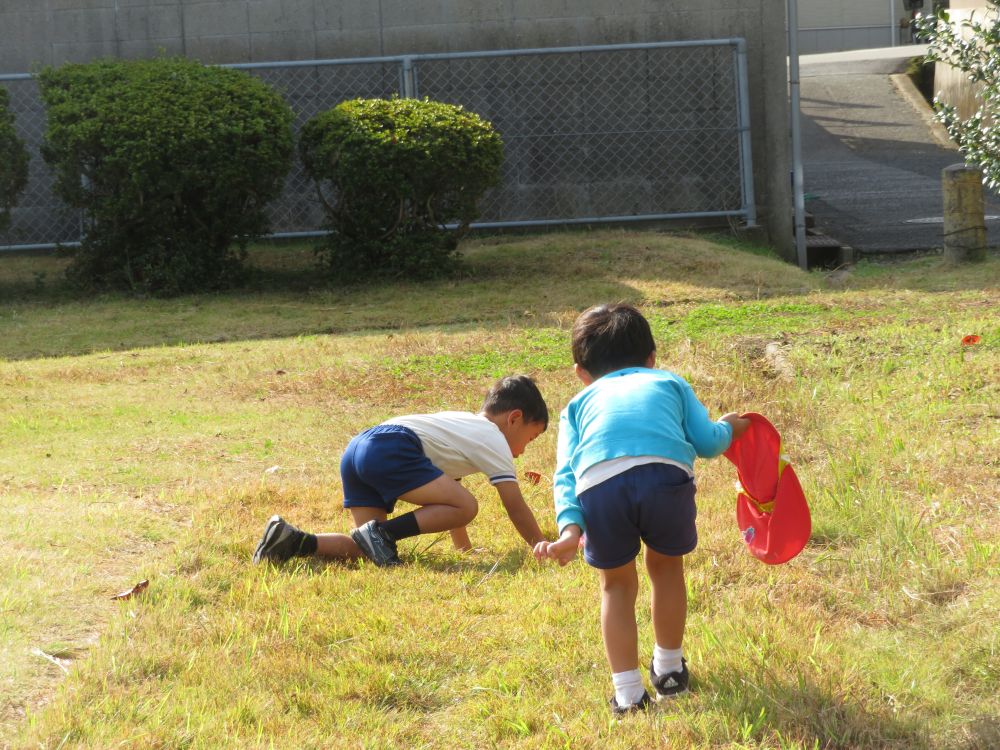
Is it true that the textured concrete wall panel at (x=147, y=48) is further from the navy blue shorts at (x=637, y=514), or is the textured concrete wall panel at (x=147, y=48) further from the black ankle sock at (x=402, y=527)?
the navy blue shorts at (x=637, y=514)

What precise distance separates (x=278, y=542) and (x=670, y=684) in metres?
1.62

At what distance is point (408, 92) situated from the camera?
12711 mm

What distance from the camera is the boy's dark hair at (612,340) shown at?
10.6 ft

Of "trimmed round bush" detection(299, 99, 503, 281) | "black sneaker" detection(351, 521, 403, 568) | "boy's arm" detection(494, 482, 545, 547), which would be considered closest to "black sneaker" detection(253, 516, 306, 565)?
"black sneaker" detection(351, 521, 403, 568)

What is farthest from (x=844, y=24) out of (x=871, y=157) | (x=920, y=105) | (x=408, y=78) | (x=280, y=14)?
(x=280, y=14)

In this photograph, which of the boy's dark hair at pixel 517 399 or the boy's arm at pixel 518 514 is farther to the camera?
the boy's dark hair at pixel 517 399

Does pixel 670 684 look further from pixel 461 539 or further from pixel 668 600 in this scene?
pixel 461 539

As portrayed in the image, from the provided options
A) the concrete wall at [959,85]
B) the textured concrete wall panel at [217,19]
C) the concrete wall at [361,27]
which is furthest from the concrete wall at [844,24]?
the textured concrete wall panel at [217,19]

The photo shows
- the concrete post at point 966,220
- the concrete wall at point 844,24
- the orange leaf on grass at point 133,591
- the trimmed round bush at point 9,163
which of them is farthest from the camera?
the concrete wall at point 844,24

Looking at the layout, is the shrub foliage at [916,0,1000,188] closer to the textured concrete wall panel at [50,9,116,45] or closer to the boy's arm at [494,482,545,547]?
the boy's arm at [494,482,545,547]

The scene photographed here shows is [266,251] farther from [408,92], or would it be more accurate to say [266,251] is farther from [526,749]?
[526,749]

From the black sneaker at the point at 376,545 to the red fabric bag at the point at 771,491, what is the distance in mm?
1368

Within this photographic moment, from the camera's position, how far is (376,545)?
425cm

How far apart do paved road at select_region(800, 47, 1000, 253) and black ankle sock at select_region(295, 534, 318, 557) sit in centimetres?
963
